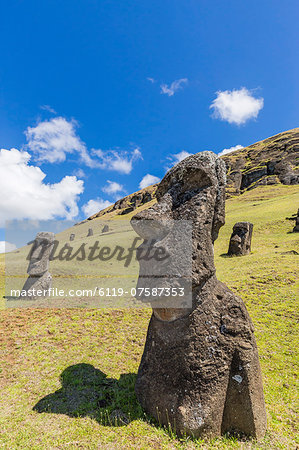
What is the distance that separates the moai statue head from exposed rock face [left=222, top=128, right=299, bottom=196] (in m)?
87.7

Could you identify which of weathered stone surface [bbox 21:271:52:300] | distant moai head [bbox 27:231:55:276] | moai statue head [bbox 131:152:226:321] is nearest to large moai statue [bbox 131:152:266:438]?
moai statue head [bbox 131:152:226:321]

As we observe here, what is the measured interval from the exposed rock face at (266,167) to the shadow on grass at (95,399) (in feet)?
289

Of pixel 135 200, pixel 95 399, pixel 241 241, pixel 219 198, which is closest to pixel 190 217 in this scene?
pixel 219 198

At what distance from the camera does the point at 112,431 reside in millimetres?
4207

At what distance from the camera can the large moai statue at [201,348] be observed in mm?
4184

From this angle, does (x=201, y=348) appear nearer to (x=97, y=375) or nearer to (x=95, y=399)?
(x=95, y=399)

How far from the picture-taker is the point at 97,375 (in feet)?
20.2

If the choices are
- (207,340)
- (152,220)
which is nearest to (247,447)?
(207,340)

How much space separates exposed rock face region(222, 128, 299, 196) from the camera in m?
86.2

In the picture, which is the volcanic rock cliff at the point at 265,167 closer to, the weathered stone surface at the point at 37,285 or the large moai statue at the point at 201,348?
the weathered stone surface at the point at 37,285

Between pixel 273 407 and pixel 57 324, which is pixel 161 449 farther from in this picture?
pixel 57 324

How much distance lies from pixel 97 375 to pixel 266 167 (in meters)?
110

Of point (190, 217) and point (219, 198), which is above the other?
point (219, 198)

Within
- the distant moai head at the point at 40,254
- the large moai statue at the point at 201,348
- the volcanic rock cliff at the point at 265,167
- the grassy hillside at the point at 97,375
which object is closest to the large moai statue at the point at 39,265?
the distant moai head at the point at 40,254
